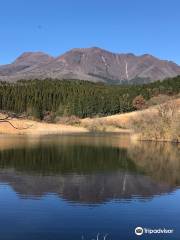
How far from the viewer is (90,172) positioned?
4612 centimetres

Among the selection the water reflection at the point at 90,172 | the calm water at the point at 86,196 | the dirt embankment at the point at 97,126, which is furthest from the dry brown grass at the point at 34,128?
the calm water at the point at 86,196

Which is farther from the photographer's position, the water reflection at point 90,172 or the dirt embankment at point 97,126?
the dirt embankment at point 97,126

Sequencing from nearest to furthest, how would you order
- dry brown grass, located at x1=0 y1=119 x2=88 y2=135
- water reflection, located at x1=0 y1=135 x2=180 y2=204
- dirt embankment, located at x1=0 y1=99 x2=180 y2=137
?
1. water reflection, located at x1=0 y1=135 x2=180 y2=204
2. dry brown grass, located at x1=0 y1=119 x2=88 y2=135
3. dirt embankment, located at x1=0 y1=99 x2=180 y2=137

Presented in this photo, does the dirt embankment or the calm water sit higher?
the dirt embankment

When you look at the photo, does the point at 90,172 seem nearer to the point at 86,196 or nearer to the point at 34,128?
the point at 86,196

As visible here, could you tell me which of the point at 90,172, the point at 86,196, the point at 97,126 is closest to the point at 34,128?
the point at 97,126

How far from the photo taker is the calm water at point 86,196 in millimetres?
23906

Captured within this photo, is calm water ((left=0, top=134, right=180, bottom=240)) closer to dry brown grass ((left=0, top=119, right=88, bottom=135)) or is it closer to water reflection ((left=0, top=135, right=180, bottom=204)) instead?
water reflection ((left=0, top=135, right=180, bottom=204))

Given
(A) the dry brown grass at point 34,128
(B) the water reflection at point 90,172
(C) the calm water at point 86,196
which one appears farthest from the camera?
(A) the dry brown grass at point 34,128

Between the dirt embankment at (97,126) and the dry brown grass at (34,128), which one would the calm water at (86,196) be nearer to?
the dry brown grass at (34,128)

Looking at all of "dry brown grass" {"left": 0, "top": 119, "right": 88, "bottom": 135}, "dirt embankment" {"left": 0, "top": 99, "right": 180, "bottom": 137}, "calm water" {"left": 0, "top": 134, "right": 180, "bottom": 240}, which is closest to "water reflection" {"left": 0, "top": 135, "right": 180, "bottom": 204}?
"calm water" {"left": 0, "top": 134, "right": 180, "bottom": 240}

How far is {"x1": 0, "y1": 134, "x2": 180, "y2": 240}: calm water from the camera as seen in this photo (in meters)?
23.9

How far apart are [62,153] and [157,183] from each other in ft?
87.6

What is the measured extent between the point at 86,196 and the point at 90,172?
518 inches
